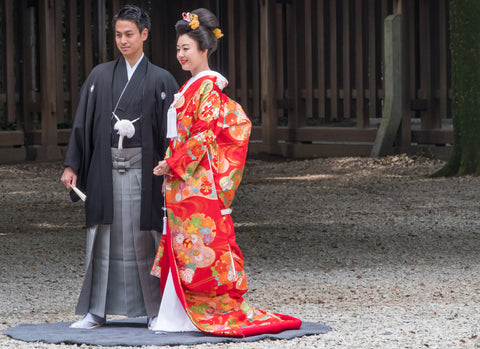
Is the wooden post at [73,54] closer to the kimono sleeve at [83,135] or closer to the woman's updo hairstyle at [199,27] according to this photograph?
the kimono sleeve at [83,135]

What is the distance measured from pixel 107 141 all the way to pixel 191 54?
53cm

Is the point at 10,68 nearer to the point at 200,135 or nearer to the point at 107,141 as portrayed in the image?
the point at 107,141

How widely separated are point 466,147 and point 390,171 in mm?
1175

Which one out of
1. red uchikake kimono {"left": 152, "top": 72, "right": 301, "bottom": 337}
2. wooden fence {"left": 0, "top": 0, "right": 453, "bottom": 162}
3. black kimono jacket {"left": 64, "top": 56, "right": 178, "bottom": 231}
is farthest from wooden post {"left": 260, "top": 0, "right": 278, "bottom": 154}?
red uchikake kimono {"left": 152, "top": 72, "right": 301, "bottom": 337}

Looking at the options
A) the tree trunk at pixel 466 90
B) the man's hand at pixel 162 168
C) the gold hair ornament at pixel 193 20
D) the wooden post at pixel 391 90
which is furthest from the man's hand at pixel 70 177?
the wooden post at pixel 391 90

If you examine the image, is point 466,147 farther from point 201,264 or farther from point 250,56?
point 201,264

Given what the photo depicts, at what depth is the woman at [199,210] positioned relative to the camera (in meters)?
4.32

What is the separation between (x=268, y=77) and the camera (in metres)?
15.1

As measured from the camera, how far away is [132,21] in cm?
443

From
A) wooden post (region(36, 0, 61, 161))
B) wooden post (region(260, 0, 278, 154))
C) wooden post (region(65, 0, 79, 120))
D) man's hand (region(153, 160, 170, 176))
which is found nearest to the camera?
man's hand (region(153, 160, 170, 176))

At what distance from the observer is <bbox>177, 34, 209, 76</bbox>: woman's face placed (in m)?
4.37

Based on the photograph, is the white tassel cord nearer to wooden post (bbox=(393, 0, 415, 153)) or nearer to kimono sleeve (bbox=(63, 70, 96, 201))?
kimono sleeve (bbox=(63, 70, 96, 201))

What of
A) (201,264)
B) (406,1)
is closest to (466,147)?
(406,1)

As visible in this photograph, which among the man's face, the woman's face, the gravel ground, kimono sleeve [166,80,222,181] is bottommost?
the gravel ground
